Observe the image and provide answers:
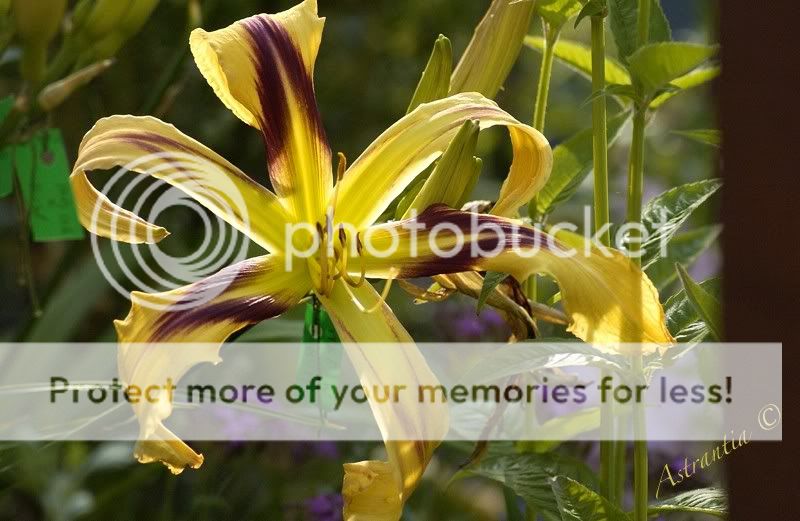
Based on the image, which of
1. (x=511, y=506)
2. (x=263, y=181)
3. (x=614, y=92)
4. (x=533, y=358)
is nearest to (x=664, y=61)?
(x=614, y=92)

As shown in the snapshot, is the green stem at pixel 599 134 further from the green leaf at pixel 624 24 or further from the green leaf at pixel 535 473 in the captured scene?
the green leaf at pixel 535 473

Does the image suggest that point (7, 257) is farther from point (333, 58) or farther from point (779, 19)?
point (779, 19)

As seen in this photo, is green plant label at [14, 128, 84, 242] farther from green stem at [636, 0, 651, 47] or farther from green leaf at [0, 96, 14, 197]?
green stem at [636, 0, 651, 47]

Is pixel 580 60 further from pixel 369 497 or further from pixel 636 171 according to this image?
pixel 369 497

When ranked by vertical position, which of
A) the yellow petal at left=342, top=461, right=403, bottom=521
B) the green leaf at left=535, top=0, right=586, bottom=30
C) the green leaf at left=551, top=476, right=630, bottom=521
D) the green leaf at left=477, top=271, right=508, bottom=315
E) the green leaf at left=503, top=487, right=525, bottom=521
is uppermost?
the green leaf at left=535, top=0, right=586, bottom=30

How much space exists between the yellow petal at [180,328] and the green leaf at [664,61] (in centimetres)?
18

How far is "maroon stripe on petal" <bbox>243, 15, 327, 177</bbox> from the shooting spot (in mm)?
437

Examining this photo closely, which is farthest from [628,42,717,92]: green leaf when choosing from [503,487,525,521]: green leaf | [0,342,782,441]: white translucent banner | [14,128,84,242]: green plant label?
[14,128,84,242]: green plant label

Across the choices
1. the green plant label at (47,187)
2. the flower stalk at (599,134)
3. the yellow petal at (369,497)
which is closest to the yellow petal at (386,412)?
the yellow petal at (369,497)

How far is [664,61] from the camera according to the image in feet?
1.35

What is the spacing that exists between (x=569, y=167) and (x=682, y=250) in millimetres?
105

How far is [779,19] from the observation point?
33 centimetres

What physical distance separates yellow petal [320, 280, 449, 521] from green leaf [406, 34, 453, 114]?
10 cm

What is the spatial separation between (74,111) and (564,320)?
3.16 feet
